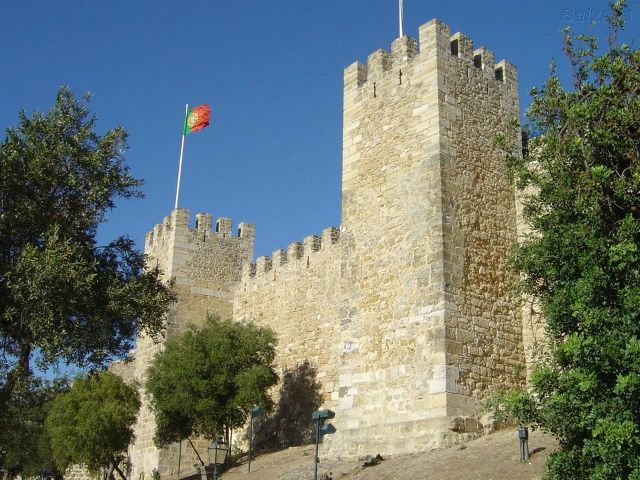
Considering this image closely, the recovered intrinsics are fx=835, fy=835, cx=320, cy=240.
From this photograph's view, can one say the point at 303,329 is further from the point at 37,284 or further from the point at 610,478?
the point at 610,478

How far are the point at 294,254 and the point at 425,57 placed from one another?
399 inches

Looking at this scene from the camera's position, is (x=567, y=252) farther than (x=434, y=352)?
No

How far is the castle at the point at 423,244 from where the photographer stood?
47.8ft

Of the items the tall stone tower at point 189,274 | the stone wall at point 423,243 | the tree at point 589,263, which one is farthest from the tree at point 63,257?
the tall stone tower at point 189,274

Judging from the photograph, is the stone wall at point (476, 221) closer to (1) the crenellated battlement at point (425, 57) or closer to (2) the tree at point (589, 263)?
(1) the crenellated battlement at point (425, 57)

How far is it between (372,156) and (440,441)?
6108 mm

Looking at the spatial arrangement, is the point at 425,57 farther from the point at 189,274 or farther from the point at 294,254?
the point at 189,274

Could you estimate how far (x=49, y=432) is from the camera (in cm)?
2697

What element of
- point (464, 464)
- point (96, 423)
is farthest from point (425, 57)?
point (96, 423)

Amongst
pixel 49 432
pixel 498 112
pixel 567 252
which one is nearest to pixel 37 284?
pixel 567 252

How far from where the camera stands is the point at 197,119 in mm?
30828

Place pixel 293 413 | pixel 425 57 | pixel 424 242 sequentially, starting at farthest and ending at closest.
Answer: pixel 293 413 → pixel 425 57 → pixel 424 242

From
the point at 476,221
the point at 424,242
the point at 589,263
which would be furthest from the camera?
the point at 476,221

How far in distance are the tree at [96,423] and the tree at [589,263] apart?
56.9 feet
